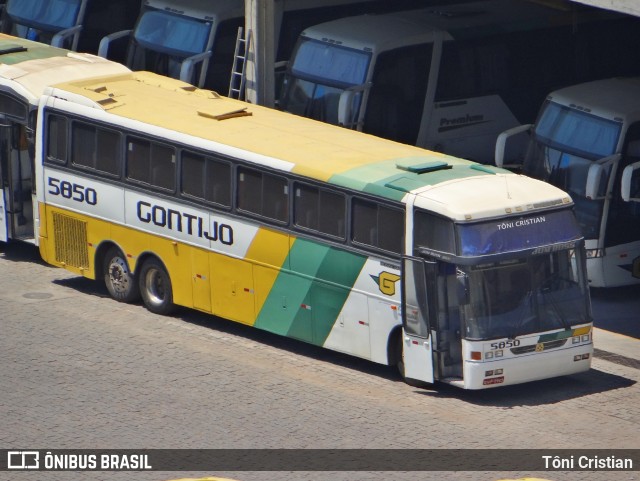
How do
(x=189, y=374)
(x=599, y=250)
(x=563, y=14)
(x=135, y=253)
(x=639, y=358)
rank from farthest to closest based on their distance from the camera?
(x=563, y=14)
(x=599, y=250)
(x=135, y=253)
(x=639, y=358)
(x=189, y=374)

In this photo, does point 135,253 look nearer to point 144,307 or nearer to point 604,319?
point 144,307

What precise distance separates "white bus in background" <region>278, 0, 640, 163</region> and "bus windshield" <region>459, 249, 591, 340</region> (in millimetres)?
8802

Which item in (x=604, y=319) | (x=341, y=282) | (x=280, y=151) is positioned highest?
(x=280, y=151)

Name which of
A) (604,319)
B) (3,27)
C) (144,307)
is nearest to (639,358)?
(604,319)

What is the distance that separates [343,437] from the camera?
675 inches

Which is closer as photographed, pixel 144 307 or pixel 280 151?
pixel 280 151

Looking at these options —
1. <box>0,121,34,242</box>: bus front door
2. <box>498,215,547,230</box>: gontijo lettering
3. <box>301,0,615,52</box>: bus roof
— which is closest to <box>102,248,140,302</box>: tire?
<box>0,121,34,242</box>: bus front door

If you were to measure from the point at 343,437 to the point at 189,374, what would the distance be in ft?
9.49

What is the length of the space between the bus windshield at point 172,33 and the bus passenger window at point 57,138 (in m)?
6.98

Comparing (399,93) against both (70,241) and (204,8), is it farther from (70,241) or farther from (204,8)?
(70,241)

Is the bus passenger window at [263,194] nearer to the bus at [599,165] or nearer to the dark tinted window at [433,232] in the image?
the dark tinted window at [433,232]

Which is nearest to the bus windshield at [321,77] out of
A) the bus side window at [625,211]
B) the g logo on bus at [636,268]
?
the bus side window at [625,211]

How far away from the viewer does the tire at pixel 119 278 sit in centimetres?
2228

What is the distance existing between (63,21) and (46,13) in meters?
0.48
